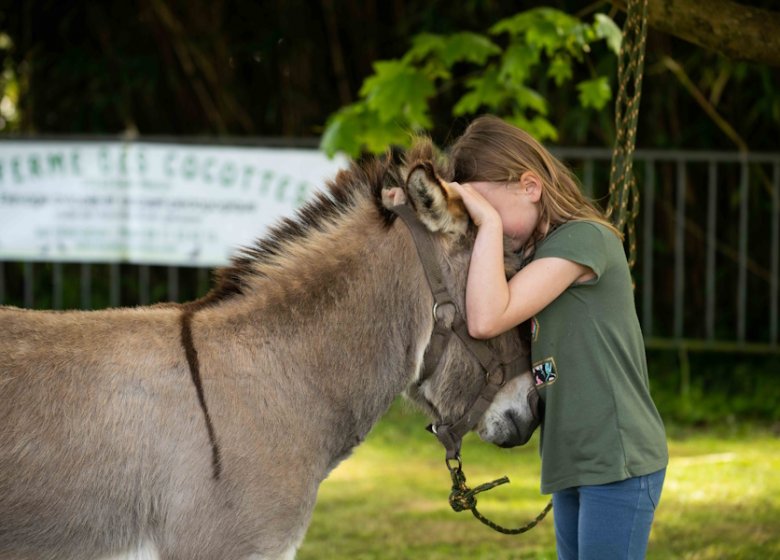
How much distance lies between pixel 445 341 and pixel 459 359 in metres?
Answer: 0.07

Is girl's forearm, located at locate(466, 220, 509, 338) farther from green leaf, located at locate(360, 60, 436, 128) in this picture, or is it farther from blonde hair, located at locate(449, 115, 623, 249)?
green leaf, located at locate(360, 60, 436, 128)

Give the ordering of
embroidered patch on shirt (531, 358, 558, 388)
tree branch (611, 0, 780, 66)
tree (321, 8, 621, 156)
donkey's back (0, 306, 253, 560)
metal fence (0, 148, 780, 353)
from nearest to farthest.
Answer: donkey's back (0, 306, 253, 560)
embroidered patch on shirt (531, 358, 558, 388)
tree branch (611, 0, 780, 66)
tree (321, 8, 621, 156)
metal fence (0, 148, 780, 353)

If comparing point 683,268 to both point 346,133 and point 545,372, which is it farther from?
point 545,372

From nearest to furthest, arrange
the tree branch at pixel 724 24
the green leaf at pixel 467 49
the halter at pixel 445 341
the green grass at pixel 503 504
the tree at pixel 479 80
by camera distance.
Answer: the halter at pixel 445 341, the tree branch at pixel 724 24, the green grass at pixel 503 504, the tree at pixel 479 80, the green leaf at pixel 467 49

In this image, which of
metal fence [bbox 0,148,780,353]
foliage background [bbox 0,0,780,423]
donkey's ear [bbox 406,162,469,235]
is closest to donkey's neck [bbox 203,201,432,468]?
donkey's ear [bbox 406,162,469,235]

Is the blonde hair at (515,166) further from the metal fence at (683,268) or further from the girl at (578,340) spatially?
the metal fence at (683,268)

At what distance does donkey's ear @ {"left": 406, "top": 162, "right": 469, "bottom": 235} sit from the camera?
2.90 m

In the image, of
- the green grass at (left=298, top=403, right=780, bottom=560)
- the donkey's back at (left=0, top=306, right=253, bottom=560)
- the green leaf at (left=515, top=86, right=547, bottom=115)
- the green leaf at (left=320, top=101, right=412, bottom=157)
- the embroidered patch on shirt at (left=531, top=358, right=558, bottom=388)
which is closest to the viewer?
the donkey's back at (left=0, top=306, right=253, bottom=560)

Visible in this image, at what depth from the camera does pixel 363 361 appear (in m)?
3.04

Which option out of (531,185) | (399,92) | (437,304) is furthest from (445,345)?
(399,92)

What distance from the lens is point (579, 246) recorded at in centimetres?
314

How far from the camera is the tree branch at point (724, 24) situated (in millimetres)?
4332

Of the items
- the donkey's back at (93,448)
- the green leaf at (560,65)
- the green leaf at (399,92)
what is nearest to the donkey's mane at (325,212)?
the donkey's back at (93,448)

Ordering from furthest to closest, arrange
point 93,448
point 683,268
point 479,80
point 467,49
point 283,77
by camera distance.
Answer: point 283,77
point 683,268
point 479,80
point 467,49
point 93,448
